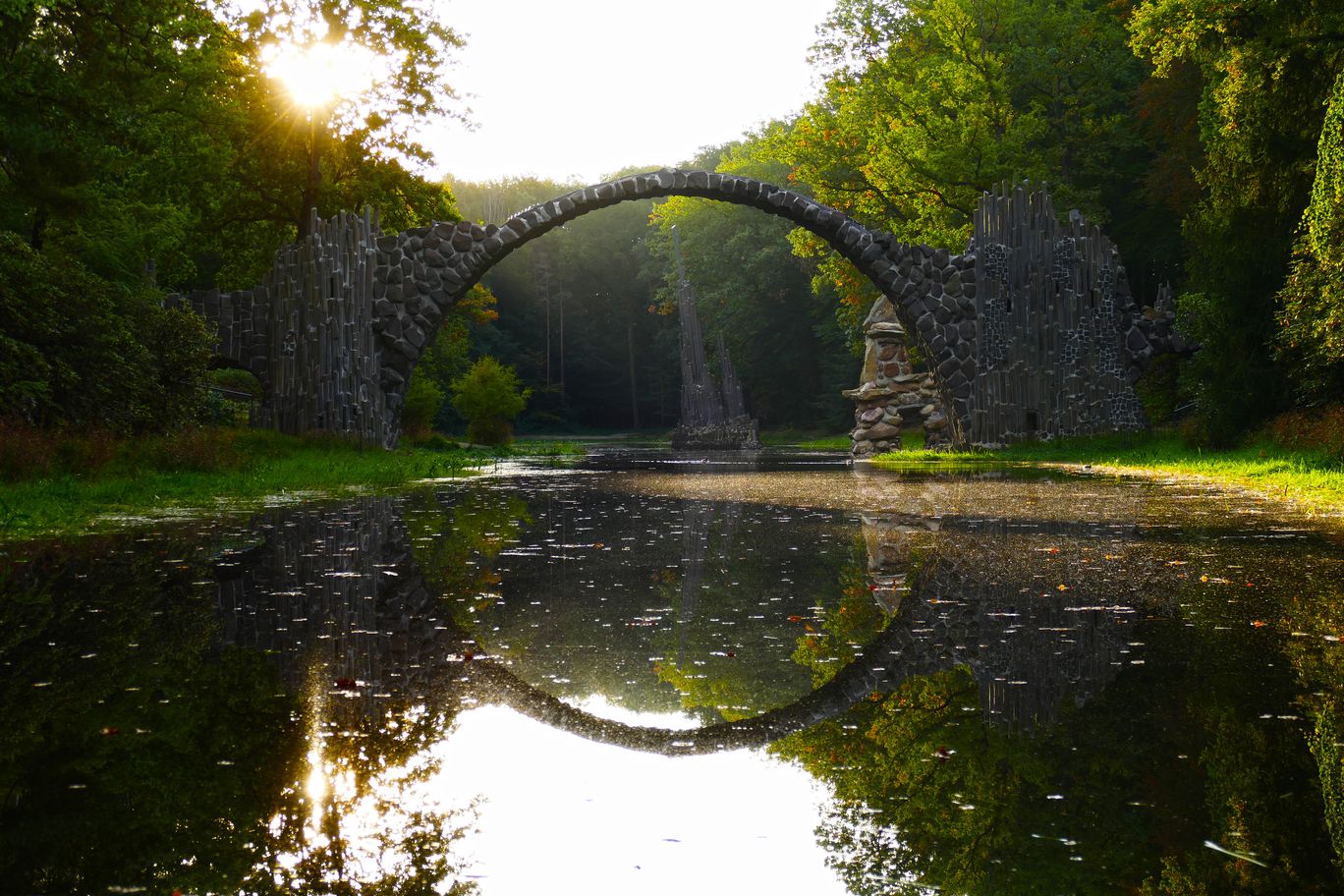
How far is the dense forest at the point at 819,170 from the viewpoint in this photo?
15562 mm

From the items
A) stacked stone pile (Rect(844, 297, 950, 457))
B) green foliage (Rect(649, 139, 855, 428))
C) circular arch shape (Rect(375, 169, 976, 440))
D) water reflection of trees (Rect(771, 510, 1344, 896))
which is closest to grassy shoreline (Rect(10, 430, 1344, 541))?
circular arch shape (Rect(375, 169, 976, 440))

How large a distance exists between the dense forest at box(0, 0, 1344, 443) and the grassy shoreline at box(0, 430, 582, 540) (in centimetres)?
96

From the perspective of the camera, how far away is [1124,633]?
4.93m

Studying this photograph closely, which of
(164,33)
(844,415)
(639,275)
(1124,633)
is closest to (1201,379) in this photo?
(1124,633)

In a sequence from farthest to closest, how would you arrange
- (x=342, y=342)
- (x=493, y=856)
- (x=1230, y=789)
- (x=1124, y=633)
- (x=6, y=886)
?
(x=342, y=342), (x=1124, y=633), (x=1230, y=789), (x=493, y=856), (x=6, y=886)

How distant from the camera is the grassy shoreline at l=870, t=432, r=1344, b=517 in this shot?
12984 mm

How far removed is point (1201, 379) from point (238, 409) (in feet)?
71.8

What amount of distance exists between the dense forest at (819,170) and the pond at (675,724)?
31.4ft

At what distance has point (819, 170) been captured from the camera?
120ft

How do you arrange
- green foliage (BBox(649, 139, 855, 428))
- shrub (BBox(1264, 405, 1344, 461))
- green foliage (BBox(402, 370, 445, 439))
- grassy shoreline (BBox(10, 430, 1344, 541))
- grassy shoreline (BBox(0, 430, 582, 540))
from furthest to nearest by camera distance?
green foliage (BBox(649, 139, 855, 428)) < green foliage (BBox(402, 370, 445, 439)) < shrub (BBox(1264, 405, 1344, 461)) < grassy shoreline (BBox(10, 430, 1344, 541)) < grassy shoreline (BBox(0, 430, 582, 540))

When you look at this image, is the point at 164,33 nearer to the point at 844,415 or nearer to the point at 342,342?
the point at 342,342

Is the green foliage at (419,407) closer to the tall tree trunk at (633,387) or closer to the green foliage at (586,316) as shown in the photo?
the green foliage at (586,316)

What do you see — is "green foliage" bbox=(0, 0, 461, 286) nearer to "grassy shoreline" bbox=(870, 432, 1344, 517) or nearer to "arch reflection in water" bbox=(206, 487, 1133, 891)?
"arch reflection in water" bbox=(206, 487, 1133, 891)

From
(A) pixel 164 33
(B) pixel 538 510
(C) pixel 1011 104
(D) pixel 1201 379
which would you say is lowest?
(B) pixel 538 510
